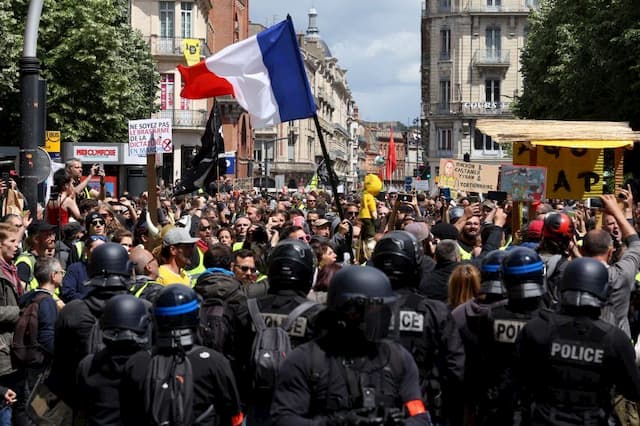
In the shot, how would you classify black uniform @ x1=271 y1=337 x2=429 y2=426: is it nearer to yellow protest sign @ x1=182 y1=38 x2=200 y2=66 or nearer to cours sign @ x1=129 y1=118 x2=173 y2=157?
cours sign @ x1=129 y1=118 x2=173 y2=157

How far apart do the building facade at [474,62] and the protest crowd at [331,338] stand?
71.1 meters

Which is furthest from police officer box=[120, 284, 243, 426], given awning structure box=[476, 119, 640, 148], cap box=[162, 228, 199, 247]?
awning structure box=[476, 119, 640, 148]

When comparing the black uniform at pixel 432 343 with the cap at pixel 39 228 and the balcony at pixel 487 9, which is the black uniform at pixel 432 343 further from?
the balcony at pixel 487 9

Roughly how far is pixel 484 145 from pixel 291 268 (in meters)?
74.8

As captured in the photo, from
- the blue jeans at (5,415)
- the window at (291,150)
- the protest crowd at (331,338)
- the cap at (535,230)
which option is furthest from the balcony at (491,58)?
the blue jeans at (5,415)

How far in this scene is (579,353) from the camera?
204 inches

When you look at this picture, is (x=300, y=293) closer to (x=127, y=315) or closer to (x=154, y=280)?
(x=127, y=315)

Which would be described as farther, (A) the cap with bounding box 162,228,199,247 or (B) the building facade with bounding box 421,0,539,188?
(B) the building facade with bounding box 421,0,539,188

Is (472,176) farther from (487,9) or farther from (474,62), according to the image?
(487,9)

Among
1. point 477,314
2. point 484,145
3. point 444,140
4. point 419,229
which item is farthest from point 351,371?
point 444,140

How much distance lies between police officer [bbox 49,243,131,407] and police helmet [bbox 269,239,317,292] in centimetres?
88

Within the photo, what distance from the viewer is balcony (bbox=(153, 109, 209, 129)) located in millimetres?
62375

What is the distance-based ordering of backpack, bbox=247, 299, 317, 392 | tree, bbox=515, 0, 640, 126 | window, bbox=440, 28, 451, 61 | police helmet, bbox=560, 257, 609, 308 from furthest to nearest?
window, bbox=440, 28, 451, 61 < tree, bbox=515, 0, 640, 126 < backpack, bbox=247, 299, 317, 392 < police helmet, bbox=560, 257, 609, 308

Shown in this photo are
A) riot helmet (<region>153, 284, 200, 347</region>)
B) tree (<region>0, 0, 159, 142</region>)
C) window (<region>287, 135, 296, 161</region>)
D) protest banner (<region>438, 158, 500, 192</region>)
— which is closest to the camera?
riot helmet (<region>153, 284, 200, 347</region>)
